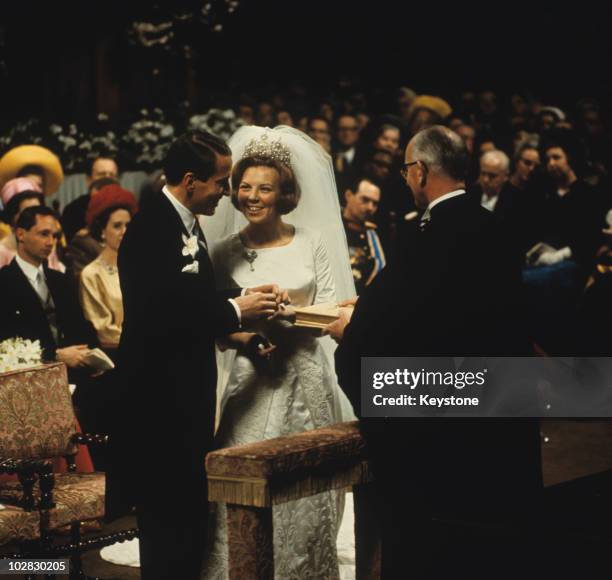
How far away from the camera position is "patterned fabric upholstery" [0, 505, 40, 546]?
372 centimetres

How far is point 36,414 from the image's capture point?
162 inches

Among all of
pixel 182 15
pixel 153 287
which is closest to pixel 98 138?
pixel 182 15

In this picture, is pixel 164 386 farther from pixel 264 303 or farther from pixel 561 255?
pixel 561 255

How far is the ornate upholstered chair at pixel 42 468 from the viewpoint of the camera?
376 cm

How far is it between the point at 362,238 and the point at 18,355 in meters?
2.24

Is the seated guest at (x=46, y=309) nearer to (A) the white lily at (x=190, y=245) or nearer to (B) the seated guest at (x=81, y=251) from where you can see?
(B) the seated guest at (x=81, y=251)

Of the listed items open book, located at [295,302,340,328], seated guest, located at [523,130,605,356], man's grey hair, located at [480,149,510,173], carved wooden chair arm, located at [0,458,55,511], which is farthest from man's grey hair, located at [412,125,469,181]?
man's grey hair, located at [480,149,510,173]

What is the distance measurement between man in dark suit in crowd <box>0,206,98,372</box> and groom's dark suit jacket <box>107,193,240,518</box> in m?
1.69

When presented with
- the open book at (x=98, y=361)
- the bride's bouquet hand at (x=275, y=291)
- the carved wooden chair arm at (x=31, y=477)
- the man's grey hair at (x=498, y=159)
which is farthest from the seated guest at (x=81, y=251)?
the bride's bouquet hand at (x=275, y=291)

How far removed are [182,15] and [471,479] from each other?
7.37 m

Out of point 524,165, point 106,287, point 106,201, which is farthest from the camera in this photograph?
point 524,165

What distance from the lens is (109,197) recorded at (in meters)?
5.54

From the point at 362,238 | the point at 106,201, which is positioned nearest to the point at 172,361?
the point at 106,201

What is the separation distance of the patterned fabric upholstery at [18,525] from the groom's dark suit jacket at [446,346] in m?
1.70
